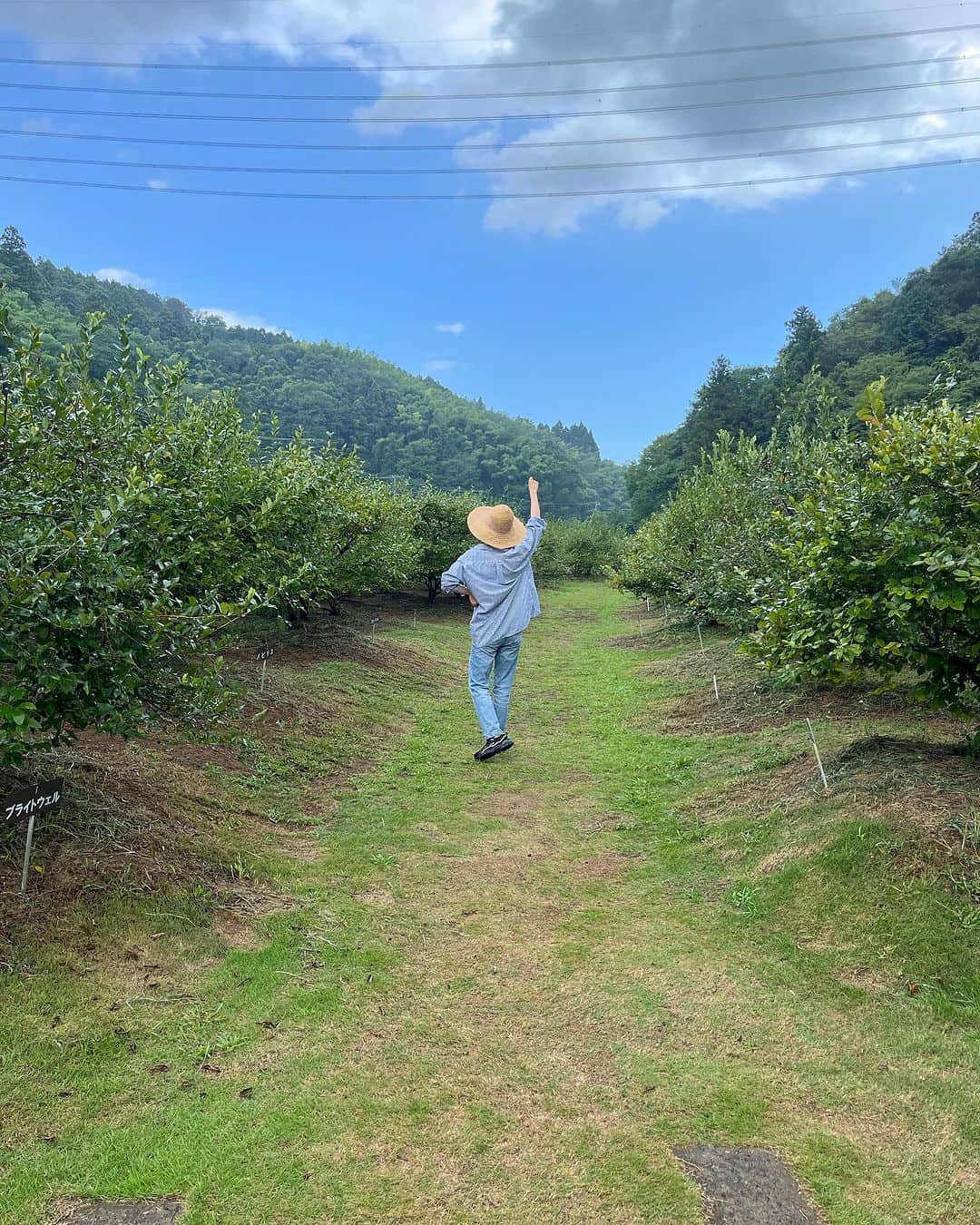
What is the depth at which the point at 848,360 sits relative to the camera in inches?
2569

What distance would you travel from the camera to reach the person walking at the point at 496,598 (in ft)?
24.7

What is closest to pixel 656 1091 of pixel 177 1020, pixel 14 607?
pixel 177 1020

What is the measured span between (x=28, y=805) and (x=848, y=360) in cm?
7388

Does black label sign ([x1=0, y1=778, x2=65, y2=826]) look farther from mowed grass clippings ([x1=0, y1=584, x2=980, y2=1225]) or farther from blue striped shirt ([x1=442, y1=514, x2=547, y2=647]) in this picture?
blue striped shirt ([x1=442, y1=514, x2=547, y2=647])

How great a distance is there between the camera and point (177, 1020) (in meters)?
3.37

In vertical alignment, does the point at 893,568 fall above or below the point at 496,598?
below

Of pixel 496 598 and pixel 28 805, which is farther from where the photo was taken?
pixel 496 598

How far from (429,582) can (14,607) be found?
68.4ft

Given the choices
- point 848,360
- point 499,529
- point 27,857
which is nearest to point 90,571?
point 27,857

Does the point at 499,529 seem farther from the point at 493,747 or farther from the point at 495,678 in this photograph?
the point at 493,747

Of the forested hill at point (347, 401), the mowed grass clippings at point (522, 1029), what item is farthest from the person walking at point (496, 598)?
the forested hill at point (347, 401)

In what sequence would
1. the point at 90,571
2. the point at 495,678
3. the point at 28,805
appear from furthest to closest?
the point at 495,678
the point at 28,805
the point at 90,571

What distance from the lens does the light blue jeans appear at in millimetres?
7609

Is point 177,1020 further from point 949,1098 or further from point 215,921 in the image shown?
point 949,1098
